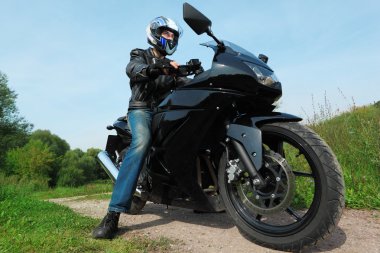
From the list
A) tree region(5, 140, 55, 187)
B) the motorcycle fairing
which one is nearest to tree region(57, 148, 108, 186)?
tree region(5, 140, 55, 187)

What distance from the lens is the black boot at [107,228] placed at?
3.14 metres

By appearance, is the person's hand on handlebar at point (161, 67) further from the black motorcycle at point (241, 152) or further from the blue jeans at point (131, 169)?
the blue jeans at point (131, 169)

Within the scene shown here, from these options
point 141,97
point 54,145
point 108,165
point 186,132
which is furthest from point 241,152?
point 54,145

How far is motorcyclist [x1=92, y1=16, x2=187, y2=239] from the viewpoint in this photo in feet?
10.7

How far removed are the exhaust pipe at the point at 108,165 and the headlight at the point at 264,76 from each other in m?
2.05

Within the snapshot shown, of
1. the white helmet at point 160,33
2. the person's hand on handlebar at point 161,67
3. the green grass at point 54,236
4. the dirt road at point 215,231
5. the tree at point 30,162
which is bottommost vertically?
the green grass at point 54,236

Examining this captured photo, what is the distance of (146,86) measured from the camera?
145 inches

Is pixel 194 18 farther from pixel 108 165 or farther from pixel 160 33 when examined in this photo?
pixel 108 165

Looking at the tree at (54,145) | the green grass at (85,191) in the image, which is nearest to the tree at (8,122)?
the tree at (54,145)

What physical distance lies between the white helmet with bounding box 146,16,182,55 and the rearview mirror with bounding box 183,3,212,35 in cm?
77

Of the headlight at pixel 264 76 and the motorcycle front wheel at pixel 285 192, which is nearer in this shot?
the motorcycle front wheel at pixel 285 192

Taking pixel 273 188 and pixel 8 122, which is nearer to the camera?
pixel 273 188

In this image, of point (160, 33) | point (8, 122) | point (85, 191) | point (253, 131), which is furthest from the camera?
point (8, 122)

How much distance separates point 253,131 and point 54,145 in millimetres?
56021
